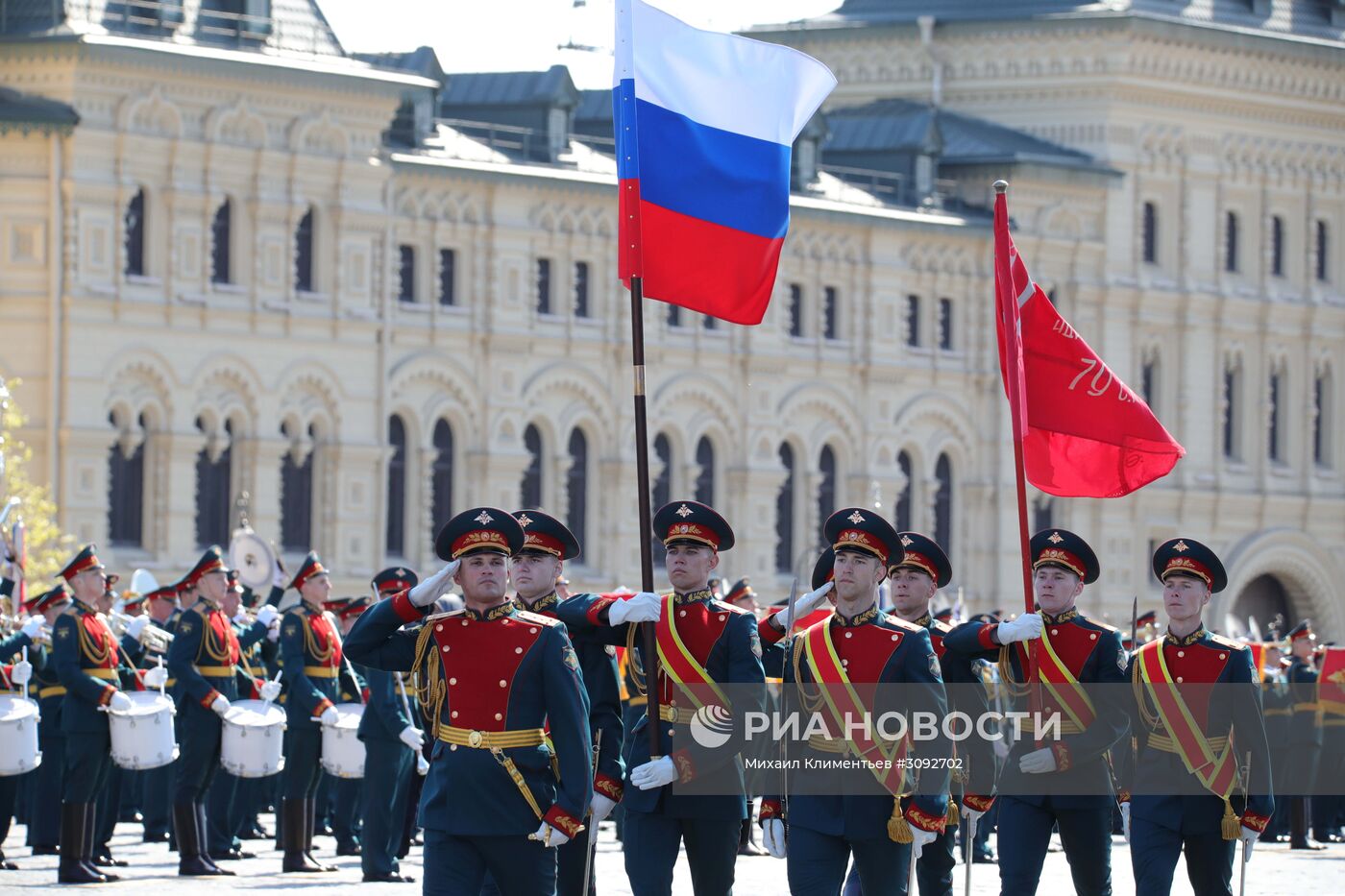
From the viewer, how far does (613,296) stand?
51.9m

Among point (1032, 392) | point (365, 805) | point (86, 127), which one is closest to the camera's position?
point (1032, 392)

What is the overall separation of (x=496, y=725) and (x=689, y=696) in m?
1.57

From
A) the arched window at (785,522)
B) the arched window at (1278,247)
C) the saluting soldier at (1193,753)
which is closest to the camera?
the saluting soldier at (1193,753)

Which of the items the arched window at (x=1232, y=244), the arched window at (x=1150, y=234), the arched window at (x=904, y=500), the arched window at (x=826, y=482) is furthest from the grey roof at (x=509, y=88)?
the arched window at (x=1232, y=244)

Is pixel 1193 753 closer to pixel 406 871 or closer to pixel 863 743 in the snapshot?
pixel 863 743

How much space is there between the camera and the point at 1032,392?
18.1 metres

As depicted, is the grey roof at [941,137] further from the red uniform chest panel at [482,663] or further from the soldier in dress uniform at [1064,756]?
the red uniform chest panel at [482,663]

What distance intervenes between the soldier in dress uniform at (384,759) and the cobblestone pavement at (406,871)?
218 mm

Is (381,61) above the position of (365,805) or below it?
above

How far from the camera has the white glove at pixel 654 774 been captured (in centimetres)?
1434

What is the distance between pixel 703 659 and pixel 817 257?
40.1 metres

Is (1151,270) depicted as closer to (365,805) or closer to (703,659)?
(365,805)

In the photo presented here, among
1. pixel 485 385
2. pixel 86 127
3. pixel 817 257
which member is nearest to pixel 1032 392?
pixel 86 127

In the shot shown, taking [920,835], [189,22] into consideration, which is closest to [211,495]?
[189,22]
